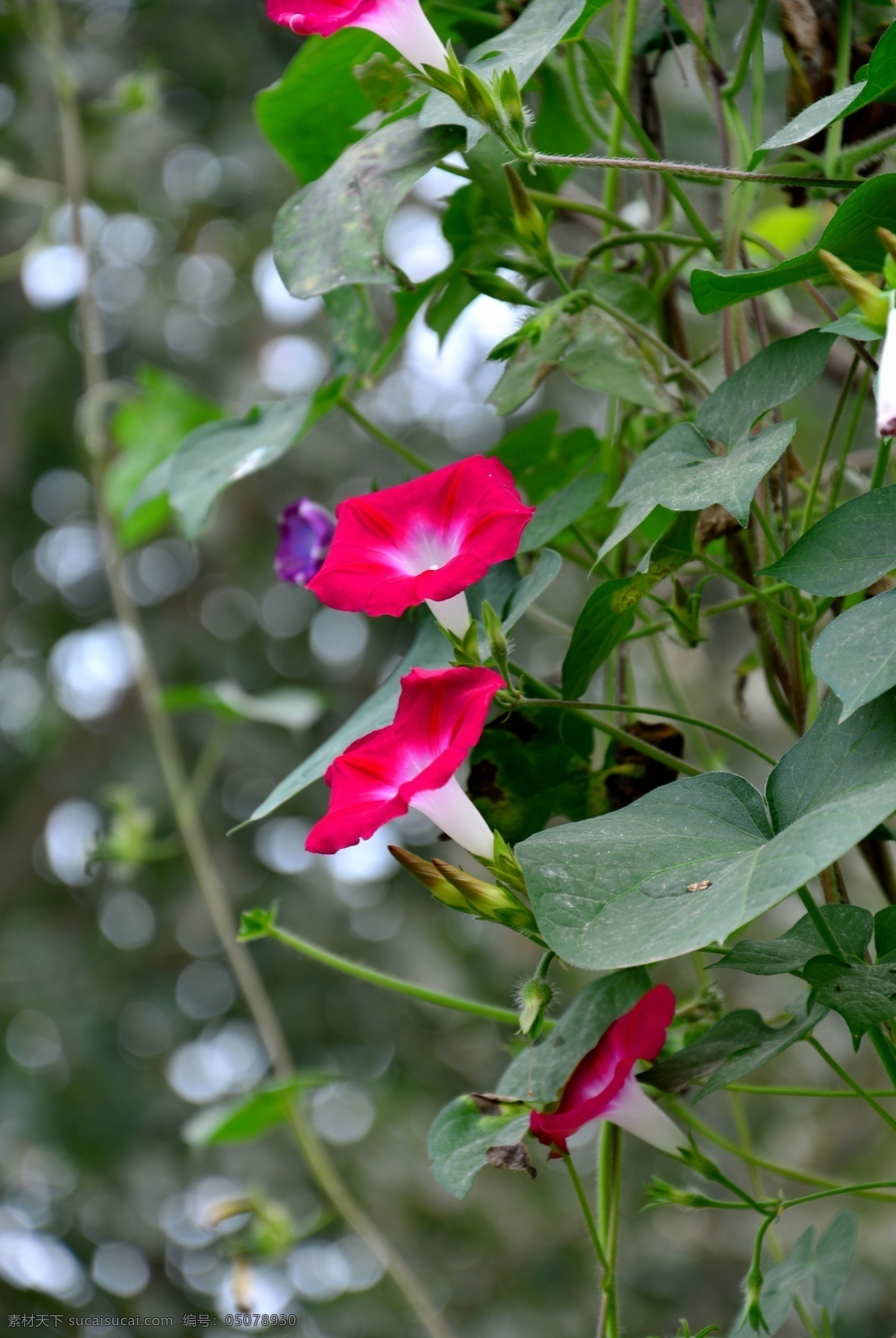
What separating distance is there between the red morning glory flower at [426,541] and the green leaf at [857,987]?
0.19 meters

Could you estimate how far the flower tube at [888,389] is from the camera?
0.32 m

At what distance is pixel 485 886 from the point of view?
1.38 ft

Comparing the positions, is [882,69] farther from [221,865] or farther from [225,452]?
[221,865]

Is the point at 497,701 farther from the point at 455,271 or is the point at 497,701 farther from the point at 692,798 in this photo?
the point at 455,271

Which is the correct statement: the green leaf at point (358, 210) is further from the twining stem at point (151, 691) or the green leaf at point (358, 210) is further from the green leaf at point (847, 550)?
the twining stem at point (151, 691)

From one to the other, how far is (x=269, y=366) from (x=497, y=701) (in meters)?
2.57

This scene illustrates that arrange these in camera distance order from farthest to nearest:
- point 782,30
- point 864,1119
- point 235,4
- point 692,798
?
point 235,4, point 864,1119, point 782,30, point 692,798

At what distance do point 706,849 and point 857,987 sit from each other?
0.09m

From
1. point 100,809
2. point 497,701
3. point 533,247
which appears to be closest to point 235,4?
point 100,809

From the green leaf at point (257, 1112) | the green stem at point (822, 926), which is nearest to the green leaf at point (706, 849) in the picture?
the green stem at point (822, 926)

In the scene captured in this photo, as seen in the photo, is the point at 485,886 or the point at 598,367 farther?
the point at 598,367

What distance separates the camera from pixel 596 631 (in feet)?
1.58

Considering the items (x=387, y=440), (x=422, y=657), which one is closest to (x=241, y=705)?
(x=387, y=440)

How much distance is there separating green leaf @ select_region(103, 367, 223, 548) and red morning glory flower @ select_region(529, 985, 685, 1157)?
0.85 metres
